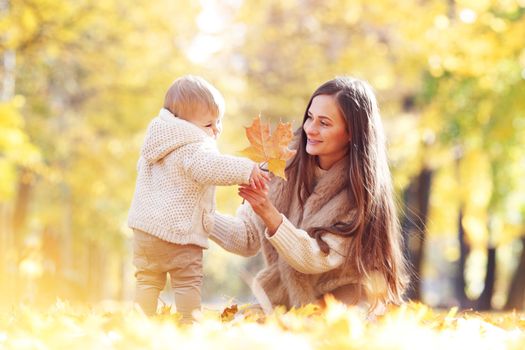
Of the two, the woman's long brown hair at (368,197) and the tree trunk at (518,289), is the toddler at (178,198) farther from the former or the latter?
the tree trunk at (518,289)

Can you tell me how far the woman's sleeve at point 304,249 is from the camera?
11.7 feet

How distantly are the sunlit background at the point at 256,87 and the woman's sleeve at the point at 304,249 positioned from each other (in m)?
6.42

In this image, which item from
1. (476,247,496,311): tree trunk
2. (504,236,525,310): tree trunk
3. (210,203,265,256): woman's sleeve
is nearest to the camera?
(210,203,265,256): woman's sleeve

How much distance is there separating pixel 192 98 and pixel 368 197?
0.90 metres

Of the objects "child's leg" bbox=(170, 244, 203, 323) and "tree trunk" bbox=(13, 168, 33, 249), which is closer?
"child's leg" bbox=(170, 244, 203, 323)

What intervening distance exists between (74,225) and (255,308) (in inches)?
708

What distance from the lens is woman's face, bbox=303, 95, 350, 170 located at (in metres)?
3.91

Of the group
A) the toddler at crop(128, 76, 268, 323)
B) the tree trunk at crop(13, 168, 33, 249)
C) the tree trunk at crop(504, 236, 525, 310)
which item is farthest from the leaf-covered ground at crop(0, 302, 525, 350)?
the tree trunk at crop(13, 168, 33, 249)

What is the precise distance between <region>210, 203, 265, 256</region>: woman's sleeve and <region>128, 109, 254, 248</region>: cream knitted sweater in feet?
0.97

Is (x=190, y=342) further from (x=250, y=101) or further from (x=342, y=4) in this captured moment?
(x=250, y=101)

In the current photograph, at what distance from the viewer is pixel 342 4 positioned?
39.9 ft

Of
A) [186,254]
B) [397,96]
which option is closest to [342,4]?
[397,96]

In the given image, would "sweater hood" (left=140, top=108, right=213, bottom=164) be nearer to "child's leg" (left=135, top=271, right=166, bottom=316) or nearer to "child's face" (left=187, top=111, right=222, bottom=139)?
"child's face" (left=187, top=111, right=222, bottom=139)

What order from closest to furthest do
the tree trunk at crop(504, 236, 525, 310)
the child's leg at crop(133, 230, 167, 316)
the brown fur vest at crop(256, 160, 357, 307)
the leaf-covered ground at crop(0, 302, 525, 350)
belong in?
the leaf-covered ground at crop(0, 302, 525, 350), the child's leg at crop(133, 230, 167, 316), the brown fur vest at crop(256, 160, 357, 307), the tree trunk at crop(504, 236, 525, 310)
